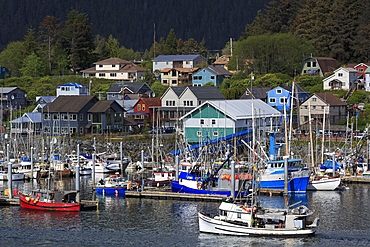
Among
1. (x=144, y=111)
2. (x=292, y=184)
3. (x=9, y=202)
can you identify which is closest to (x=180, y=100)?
(x=144, y=111)

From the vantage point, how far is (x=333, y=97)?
87.3 metres

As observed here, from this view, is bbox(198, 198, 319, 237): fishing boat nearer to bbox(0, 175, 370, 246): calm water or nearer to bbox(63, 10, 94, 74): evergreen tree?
bbox(0, 175, 370, 246): calm water

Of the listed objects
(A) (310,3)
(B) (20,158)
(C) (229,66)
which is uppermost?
(A) (310,3)

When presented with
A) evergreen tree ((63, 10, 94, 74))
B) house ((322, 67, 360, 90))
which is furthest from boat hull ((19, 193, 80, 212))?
evergreen tree ((63, 10, 94, 74))

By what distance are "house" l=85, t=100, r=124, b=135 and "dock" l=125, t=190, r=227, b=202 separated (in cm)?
3795

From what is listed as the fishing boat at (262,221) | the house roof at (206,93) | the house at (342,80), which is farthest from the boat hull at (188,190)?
the house at (342,80)

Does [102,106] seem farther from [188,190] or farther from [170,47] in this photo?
[170,47]

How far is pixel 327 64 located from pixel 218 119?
46994 mm

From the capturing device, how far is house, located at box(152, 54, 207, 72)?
432ft

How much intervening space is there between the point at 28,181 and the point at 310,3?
298ft

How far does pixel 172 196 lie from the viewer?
49.0 m

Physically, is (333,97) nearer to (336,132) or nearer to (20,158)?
(336,132)

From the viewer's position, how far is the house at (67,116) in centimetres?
8750

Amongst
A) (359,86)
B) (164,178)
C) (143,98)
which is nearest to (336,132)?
(359,86)
